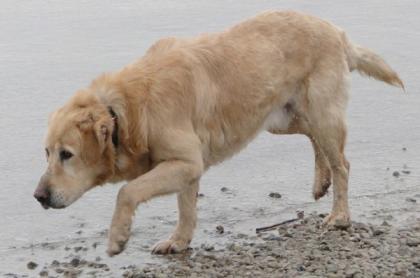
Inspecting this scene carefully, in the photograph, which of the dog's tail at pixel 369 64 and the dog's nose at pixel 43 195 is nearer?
the dog's nose at pixel 43 195

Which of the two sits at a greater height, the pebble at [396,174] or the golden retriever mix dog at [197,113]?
the golden retriever mix dog at [197,113]

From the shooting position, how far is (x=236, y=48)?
24.1 ft

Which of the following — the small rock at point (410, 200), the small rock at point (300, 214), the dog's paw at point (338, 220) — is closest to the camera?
the dog's paw at point (338, 220)

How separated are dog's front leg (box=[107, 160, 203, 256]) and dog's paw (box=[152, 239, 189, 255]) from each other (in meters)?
0.58

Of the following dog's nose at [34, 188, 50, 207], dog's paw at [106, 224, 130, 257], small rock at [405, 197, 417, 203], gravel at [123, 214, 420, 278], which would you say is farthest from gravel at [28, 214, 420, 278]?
dog's nose at [34, 188, 50, 207]

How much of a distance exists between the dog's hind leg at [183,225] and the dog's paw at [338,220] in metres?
0.95

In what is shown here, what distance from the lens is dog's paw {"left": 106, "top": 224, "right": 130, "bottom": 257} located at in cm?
646

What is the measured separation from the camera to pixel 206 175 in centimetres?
878

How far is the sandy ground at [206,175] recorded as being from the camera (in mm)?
7500

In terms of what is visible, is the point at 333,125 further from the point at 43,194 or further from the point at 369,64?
the point at 43,194

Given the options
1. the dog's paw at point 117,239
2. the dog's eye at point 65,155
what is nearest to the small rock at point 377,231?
the dog's paw at point 117,239

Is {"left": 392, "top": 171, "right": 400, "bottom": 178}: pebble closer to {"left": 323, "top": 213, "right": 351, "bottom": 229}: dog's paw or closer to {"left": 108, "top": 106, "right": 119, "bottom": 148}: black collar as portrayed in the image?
{"left": 323, "top": 213, "right": 351, "bottom": 229}: dog's paw

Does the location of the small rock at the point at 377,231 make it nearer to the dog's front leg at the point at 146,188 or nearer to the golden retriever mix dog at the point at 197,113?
the golden retriever mix dog at the point at 197,113

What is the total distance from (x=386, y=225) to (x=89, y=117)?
7.89 ft
